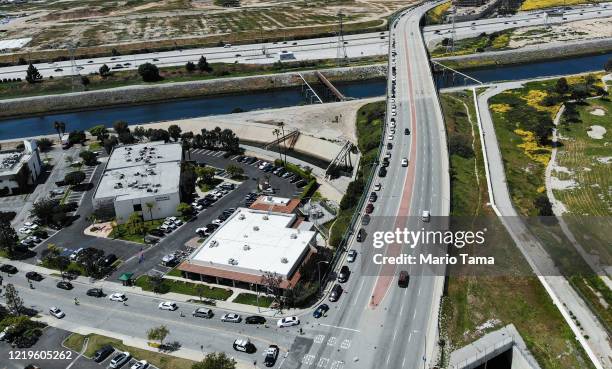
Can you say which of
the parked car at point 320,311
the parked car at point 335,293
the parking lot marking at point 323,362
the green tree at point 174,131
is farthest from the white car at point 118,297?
the green tree at point 174,131

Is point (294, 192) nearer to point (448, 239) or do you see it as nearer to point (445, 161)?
point (445, 161)

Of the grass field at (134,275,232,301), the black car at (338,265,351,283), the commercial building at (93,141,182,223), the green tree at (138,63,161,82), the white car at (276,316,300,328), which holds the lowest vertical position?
the grass field at (134,275,232,301)

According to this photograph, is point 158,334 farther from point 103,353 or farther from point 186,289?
point 186,289

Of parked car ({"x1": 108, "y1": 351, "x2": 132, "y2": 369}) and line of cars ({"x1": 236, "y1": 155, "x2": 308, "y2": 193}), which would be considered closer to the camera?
parked car ({"x1": 108, "y1": 351, "x2": 132, "y2": 369})

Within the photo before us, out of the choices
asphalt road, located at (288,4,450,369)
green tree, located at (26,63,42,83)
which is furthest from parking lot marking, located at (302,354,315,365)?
green tree, located at (26,63,42,83)

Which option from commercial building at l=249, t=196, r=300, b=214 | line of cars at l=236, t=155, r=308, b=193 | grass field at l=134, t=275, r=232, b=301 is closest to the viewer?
grass field at l=134, t=275, r=232, b=301

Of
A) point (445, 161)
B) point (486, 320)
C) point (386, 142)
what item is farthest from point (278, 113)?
point (486, 320)

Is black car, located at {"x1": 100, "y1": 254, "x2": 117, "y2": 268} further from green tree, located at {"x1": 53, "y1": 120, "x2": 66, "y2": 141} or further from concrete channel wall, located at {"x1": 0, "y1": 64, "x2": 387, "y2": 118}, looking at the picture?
concrete channel wall, located at {"x1": 0, "y1": 64, "x2": 387, "y2": 118}
